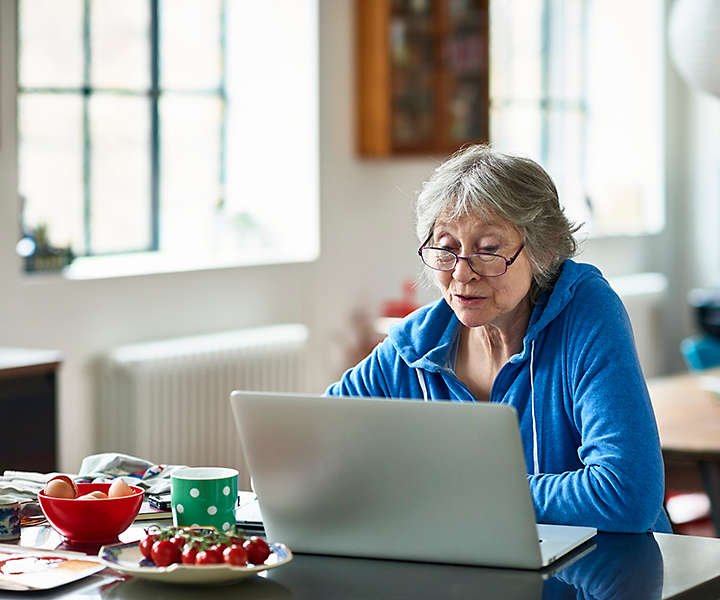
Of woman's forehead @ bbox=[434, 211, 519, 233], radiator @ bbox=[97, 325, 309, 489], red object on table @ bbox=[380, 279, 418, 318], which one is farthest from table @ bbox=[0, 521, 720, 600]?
red object on table @ bbox=[380, 279, 418, 318]

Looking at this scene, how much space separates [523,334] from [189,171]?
9.46 ft

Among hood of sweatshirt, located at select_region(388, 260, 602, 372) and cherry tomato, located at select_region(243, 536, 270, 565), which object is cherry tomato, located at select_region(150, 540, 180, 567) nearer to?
cherry tomato, located at select_region(243, 536, 270, 565)

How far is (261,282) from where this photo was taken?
16.5 ft

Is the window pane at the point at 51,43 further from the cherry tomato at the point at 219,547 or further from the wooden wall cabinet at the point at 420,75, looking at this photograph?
the cherry tomato at the point at 219,547

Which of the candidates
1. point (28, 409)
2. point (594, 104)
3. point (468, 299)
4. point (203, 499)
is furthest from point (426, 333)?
point (594, 104)

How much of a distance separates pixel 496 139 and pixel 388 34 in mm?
1423

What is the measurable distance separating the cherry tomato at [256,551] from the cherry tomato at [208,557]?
0.16 ft

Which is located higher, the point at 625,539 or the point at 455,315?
the point at 455,315

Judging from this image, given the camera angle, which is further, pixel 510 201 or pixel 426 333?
pixel 426 333

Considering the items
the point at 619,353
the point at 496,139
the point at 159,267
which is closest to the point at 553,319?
the point at 619,353

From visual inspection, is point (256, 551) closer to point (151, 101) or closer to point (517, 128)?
point (151, 101)

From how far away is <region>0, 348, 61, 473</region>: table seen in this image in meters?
3.44

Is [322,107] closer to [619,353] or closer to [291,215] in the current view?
[291,215]

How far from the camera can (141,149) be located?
4801mm
